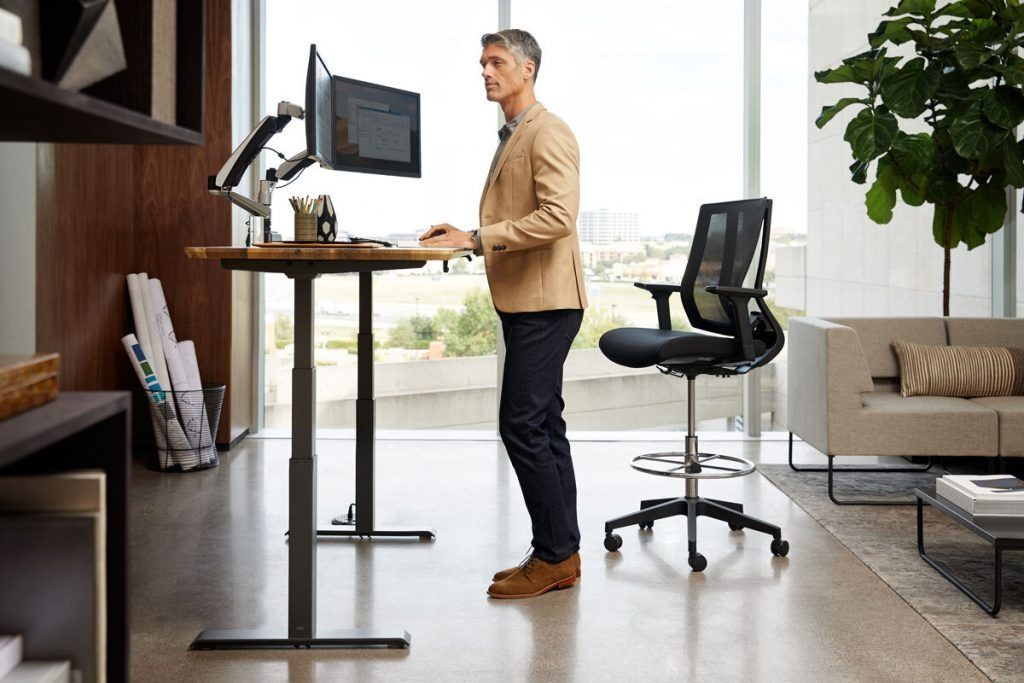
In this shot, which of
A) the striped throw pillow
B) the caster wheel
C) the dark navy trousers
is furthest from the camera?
the striped throw pillow

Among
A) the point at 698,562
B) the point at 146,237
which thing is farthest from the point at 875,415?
the point at 146,237

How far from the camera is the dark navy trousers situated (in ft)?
9.73

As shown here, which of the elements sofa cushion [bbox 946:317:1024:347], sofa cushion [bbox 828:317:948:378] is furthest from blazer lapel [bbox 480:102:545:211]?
sofa cushion [bbox 946:317:1024:347]

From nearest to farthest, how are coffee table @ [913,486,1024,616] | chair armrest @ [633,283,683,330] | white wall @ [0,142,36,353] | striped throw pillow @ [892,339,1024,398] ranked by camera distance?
coffee table @ [913,486,1024,616]
white wall @ [0,142,36,353]
chair armrest @ [633,283,683,330]
striped throw pillow @ [892,339,1024,398]

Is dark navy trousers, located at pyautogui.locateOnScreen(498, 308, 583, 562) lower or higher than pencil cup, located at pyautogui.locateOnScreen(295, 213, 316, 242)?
lower

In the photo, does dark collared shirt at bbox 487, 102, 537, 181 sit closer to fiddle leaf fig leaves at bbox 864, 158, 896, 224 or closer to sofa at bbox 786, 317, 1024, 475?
sofa at bbox 786, 317, 1024, 475

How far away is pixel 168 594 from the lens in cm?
300

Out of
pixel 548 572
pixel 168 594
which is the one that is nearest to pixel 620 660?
pixel 548 572

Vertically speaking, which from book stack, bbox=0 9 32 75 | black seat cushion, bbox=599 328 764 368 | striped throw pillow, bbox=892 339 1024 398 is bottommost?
striped throw pillow, bbox=892 339 1024 398

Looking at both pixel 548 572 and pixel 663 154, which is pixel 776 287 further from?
pixel 548 572

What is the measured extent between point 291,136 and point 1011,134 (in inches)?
139

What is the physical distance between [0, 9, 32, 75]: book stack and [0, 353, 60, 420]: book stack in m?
0.27

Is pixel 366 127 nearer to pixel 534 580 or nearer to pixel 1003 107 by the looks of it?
pixel 534 580

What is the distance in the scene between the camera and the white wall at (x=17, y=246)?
3517 millimetres
